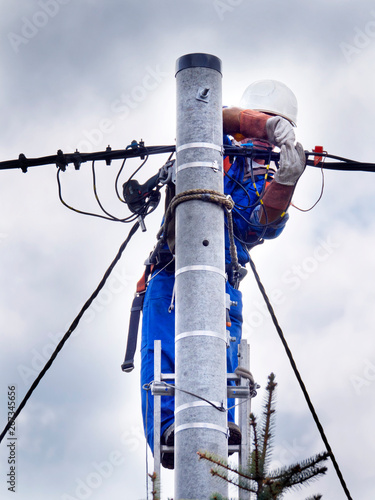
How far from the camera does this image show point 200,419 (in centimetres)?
933

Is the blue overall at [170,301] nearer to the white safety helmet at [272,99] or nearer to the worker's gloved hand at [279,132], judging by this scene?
the worker's gloved hand at [279,132]

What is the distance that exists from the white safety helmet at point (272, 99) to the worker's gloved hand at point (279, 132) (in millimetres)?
1992

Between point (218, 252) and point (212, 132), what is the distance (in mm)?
1173

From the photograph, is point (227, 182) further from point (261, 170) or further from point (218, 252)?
point (218, 252)

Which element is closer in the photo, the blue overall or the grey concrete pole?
the grey concrete pole

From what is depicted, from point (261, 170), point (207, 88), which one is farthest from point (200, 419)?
point (261, 170)

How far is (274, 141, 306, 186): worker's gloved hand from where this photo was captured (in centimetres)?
1170

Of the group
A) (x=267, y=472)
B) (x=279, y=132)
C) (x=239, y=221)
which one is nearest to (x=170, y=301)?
(x=239, y=221)

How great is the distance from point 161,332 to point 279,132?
2477mm

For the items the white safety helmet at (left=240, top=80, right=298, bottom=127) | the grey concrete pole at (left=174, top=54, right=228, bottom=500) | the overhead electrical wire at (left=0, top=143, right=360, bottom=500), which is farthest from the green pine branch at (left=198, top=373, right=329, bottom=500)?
the white safety helmet at (left=240, top=80, right=298, bottom=127)

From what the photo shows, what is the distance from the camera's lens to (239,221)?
12.9 m

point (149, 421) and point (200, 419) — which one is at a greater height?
point (149, 421)

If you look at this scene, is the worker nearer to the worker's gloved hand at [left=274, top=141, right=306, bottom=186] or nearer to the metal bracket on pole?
the worker's gloved hand at [left=274, top=141, right=306, bottom=186]

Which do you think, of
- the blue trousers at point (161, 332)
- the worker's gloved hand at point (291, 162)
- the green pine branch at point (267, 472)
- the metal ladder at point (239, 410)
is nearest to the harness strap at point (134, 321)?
the blue trousers at point (161, 332)
